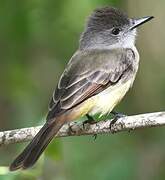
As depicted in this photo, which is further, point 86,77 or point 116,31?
point 116,31

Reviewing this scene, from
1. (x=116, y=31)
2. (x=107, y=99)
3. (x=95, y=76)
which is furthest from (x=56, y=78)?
(x=107, y=99)

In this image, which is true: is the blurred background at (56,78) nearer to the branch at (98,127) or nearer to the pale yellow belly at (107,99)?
the branch at (98,127)

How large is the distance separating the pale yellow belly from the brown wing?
0.16 feet

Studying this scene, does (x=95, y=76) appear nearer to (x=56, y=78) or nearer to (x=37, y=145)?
(x=37, y=145)

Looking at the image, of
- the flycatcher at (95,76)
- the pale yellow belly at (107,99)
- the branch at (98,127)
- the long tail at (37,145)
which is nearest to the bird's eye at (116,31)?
the flycatcher at (95,76)

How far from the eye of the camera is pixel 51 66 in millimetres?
8750

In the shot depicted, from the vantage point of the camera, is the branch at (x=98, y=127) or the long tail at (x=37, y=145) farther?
the long tail at (x=37, y=145)

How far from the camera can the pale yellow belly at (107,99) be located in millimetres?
6309

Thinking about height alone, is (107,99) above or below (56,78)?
above

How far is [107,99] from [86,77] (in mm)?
276

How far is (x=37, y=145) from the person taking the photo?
5.73m

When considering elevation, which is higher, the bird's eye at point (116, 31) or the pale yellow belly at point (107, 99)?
the bird's eye at point (116, 31)

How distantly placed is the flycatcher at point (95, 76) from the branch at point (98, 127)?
0.32 feet

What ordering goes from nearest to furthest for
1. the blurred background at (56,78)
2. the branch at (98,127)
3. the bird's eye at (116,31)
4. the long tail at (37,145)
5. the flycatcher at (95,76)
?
the branch at (98,127) → the long tail at (37,145) → the flycatcher at (95,76) → the blurred background at (56,78) → the bird's eye at (116,31)
